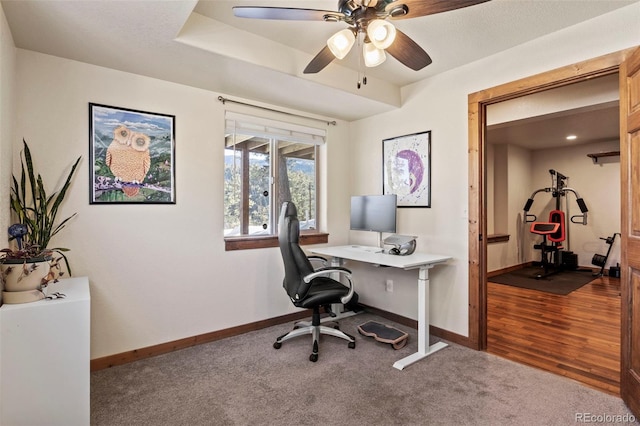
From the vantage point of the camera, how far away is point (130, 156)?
253 centimetres

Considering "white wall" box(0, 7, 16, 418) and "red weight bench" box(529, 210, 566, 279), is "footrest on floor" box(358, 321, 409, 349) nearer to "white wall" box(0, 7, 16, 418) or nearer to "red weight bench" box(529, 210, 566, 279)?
"white wall" box(0, 7, 16, 418)

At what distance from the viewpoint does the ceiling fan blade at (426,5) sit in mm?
1480

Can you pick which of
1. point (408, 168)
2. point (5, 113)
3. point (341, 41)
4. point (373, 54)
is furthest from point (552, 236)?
point (5, 113)

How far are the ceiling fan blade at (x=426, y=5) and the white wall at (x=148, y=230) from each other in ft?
6.22

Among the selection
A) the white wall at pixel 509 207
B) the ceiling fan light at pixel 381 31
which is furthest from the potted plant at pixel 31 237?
the white wall at pixel 509 207

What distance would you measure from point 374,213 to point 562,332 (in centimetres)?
209

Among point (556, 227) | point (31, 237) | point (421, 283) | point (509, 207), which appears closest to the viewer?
point (31, 237)

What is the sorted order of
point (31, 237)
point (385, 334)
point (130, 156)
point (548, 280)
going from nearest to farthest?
point (31, 237) → point (130, 156) → point (385, 334) → point (548, 280)

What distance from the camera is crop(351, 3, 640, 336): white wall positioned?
2.21 m

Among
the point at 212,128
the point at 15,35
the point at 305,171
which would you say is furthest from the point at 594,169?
the point at 15,35

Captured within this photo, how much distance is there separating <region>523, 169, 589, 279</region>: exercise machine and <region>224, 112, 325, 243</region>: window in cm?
457

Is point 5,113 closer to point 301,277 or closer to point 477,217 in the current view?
point 301,277

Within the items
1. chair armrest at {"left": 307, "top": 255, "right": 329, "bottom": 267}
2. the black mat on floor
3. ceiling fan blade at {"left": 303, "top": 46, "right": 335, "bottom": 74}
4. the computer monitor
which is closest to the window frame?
chair armrest at {"left": 307, "top": 255, "right": 329, "bottom": 267}

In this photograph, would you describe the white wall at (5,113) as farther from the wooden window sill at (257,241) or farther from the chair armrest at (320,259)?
the chair armrest at (320,259)
